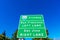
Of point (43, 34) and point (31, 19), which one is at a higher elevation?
point (31, 19)

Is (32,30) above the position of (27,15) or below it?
below

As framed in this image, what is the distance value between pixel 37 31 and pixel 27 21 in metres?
1.75

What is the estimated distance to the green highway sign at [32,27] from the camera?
80.2ft

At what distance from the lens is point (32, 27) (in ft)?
81.5

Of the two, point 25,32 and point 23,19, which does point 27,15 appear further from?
point 25,32

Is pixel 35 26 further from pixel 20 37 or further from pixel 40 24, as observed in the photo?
pixel 20 37

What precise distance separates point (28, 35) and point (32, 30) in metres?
0.76

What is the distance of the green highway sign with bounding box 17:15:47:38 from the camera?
24453 millimetres

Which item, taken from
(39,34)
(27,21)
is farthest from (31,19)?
(39,34)

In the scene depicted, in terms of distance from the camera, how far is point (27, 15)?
25688mm

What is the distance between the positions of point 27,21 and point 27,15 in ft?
3.12

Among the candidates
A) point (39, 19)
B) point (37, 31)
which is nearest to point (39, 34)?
point (37, 31)

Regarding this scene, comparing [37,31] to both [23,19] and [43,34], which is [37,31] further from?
[23,19]

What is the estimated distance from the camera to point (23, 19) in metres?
25.4
